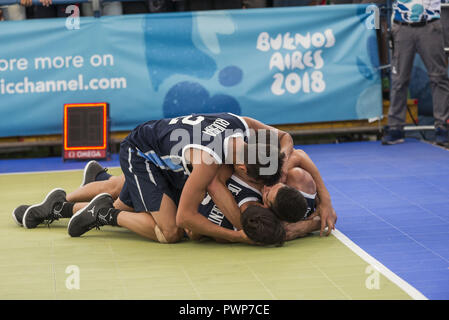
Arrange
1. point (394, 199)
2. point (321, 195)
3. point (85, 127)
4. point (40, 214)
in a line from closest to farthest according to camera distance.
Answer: point (321, 195) < point (40, 214) < point (394, 199) < point (85, 127)

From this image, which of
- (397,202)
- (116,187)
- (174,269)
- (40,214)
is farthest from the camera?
(397,202)

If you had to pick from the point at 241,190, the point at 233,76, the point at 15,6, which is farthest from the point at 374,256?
the point at 15,6

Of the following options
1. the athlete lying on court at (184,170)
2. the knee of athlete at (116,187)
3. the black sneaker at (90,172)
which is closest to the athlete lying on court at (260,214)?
the athlete lying on court at (184,170)

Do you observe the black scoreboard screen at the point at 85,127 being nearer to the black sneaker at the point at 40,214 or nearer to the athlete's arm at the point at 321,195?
the black sneaker at the point at 40,214

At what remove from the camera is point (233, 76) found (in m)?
10.7

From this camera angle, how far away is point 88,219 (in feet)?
21.0

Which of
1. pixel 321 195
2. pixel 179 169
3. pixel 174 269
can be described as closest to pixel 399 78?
pixel 321 195

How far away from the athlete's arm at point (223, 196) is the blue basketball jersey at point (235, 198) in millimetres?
110

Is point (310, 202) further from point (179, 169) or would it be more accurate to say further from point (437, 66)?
point (437, 66)

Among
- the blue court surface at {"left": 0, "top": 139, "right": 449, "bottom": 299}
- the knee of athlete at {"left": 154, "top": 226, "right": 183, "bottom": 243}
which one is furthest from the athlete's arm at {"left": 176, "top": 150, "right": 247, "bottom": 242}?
the blue court surface at {"left": 0, "top": 139, "right": 449, "bottom": 299}

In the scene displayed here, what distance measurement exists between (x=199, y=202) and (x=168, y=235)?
1.99 ft

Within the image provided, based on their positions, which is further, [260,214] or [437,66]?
[437,66]

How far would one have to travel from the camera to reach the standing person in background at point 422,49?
33.4 ft
